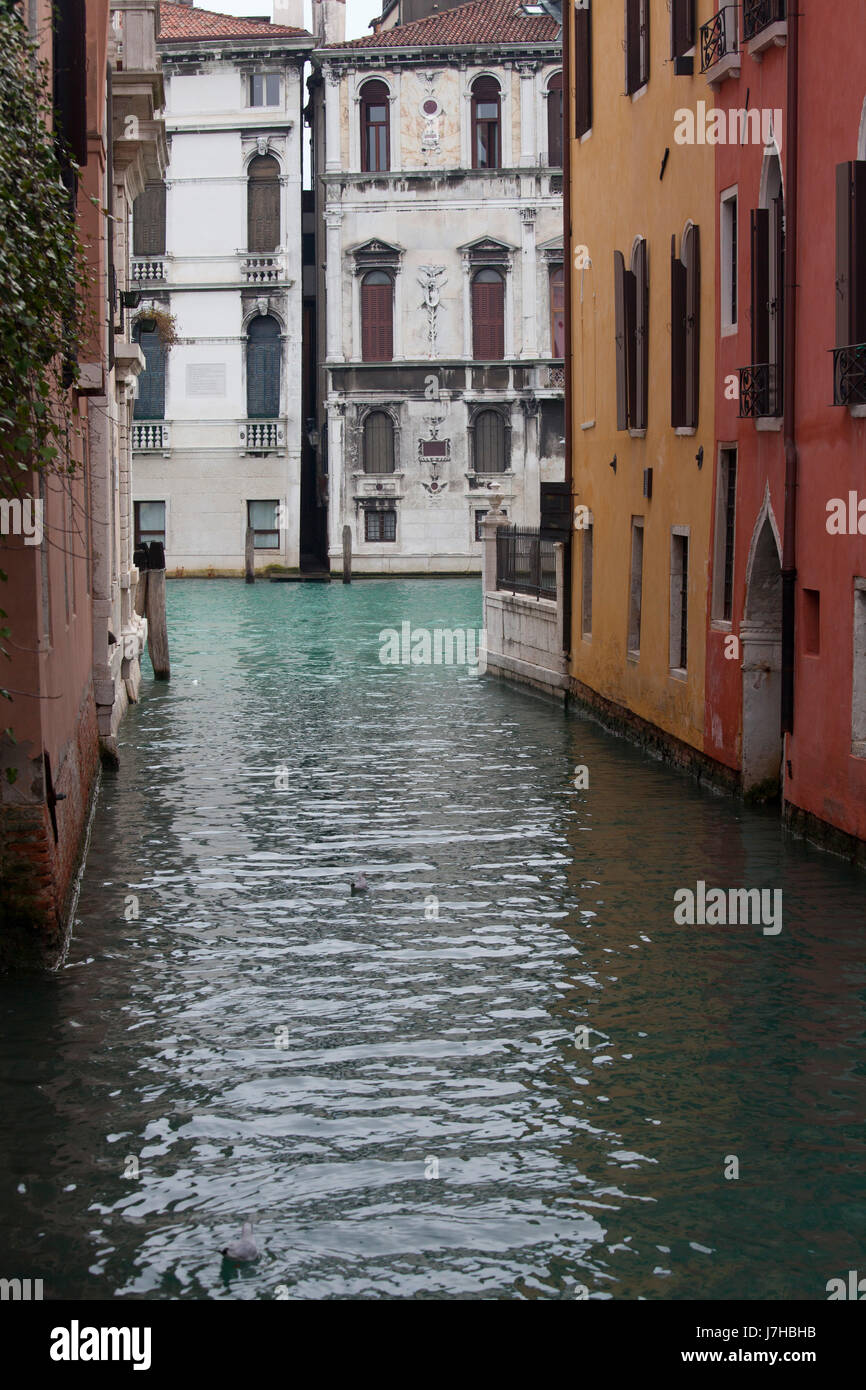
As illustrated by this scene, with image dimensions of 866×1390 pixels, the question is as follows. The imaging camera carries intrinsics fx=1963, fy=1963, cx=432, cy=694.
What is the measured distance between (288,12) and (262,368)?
9.56 meters

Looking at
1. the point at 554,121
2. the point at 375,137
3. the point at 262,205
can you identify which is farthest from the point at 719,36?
the point at 262,205

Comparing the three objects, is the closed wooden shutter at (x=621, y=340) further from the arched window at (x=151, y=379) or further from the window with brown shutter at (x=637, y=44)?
the arched window at (x=151, y=379)

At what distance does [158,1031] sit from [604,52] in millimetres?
14162

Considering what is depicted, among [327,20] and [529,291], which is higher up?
[327,20]

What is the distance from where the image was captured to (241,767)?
16406mm

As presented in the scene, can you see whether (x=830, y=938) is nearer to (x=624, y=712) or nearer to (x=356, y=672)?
(x=624, y=712)

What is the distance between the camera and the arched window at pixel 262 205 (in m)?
48.2

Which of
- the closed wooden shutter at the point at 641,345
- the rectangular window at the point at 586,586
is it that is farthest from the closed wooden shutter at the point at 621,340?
the rectangular window at the point at 586,586

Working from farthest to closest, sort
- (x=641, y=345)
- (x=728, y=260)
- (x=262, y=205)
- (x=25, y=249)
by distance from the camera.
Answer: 1. (x=262, y=205)
2. (x=641, y=345)
3. (x=728, y=260)
4. (x=25, y=249)

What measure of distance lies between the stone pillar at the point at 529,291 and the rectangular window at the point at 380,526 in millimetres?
5118

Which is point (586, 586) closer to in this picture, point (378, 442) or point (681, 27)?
point (681, 27)

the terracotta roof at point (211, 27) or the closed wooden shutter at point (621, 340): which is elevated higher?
the terracotta roof at point (211, 27)

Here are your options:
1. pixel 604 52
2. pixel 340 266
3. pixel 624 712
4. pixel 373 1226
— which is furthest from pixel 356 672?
pixel 340 266

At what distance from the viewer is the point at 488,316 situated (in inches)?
1875
